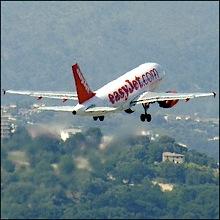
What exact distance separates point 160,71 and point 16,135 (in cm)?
3394

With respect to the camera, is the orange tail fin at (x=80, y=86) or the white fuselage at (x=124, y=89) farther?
the white fuselage at (x=124, y=89)

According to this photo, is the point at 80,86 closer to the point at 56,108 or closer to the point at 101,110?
the point at 101,110

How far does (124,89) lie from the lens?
15625cm

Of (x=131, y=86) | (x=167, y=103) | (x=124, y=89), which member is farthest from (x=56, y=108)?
(x=167, y=103)

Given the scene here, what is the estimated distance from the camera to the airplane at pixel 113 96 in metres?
151

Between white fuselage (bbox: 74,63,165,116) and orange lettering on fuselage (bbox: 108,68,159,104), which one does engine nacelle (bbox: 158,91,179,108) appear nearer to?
white fuselage (bbox: 74,63,165,116)

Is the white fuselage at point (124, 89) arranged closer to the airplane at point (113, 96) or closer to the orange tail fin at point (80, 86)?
the airplane at point (113, 96)

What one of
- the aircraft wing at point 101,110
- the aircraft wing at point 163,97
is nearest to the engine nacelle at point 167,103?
the aircraft wing at point 163,97

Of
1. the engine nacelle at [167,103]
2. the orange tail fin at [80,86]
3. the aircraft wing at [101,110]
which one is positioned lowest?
the aircraft wing at [101,110]

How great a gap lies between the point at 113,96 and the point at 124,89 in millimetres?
2367

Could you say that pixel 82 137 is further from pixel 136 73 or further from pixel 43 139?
pixel 136 73

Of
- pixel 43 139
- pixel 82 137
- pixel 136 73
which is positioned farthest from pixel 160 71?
pixel 82 137

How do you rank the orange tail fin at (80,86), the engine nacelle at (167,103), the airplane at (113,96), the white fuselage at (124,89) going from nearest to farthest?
the airplane at (113,96) → the orange tail fin at (80,86) → the white fuselage at (124,89) → the engine nacelle at (167,103)

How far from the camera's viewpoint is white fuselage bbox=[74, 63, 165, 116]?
153 m
